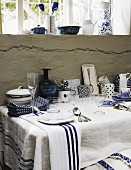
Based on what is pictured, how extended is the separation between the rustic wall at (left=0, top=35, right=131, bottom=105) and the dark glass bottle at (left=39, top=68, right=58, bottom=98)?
113 millimetres

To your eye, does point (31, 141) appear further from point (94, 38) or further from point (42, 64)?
point (94, 38)

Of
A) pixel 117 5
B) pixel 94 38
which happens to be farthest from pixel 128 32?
pixel 94 38

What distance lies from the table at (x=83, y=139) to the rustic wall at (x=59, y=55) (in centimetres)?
42

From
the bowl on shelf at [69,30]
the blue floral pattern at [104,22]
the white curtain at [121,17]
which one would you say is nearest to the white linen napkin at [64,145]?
the bowl on shelf at [69,30]

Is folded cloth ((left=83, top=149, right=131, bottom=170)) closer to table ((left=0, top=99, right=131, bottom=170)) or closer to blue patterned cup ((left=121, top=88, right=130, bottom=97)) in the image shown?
table ((left=0, top=99, right=131, bottom=170))

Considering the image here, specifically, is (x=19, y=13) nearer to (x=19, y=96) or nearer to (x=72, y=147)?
(x=19, y=96)

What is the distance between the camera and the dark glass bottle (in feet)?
6.85

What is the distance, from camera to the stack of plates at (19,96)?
6.23ft

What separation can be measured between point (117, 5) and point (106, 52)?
616 mm

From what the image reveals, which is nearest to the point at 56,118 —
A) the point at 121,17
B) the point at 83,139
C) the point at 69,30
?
the point at 83,139

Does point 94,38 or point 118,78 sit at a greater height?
point 94,38

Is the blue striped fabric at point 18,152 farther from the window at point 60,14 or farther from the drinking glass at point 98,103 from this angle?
the window at point 60,14

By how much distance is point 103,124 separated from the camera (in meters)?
1.55

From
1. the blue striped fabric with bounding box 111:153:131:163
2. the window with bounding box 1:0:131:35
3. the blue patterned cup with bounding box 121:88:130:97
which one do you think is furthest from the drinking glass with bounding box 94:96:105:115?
the window with bounding box 1:0:131:35
